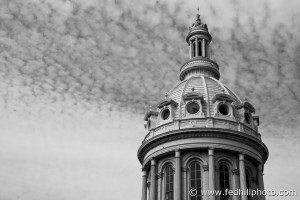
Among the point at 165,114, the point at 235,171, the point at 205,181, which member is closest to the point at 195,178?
the point at 205,181

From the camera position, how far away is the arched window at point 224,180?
150ft

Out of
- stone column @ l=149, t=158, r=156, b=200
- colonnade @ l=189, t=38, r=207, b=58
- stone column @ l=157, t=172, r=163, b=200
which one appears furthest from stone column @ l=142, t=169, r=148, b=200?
colonnade @ l=189, t=38, r=207, b=58

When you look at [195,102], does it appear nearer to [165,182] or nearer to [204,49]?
[165,182]

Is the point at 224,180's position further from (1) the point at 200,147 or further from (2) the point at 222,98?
(2) the point at 222,98

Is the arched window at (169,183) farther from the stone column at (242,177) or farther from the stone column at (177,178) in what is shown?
the stone column at (242,177)

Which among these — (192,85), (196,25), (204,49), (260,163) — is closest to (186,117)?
(192,85)

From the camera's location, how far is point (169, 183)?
4819 centimetres

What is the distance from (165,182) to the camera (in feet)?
160

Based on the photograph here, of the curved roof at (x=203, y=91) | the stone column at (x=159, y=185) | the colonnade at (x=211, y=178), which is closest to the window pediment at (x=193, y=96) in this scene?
the curved roof at (x=203, y=91)

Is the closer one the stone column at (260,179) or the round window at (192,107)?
the stone column at (260,179)

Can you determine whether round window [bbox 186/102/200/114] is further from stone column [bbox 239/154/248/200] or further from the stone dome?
stone column [bbox 239/154/248/200]

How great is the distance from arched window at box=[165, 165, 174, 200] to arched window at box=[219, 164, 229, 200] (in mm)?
5120

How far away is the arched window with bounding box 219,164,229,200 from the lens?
1804 inches

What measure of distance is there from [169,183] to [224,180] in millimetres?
5813
